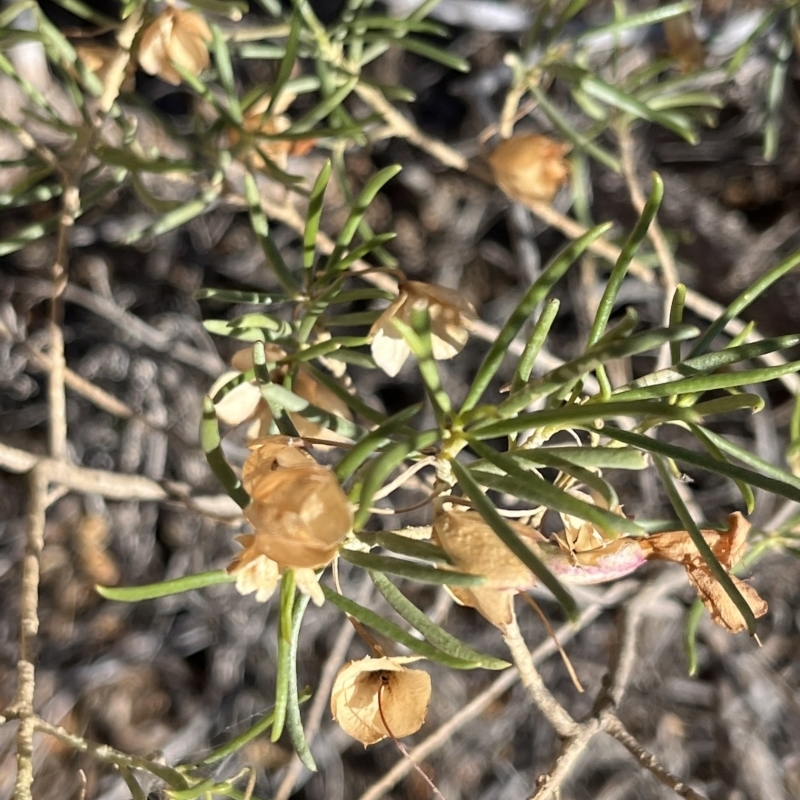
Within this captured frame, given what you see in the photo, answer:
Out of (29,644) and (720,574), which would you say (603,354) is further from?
(29,644)

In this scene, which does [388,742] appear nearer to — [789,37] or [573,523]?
[573,523]

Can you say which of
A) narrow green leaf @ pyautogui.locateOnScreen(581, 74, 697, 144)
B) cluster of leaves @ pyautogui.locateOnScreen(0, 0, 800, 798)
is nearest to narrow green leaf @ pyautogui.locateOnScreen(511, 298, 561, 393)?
cluster of leaves @ pyautogui.locateOnScreen(0, 0, 800, 798)

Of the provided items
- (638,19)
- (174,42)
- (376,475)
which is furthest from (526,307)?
(638,19)

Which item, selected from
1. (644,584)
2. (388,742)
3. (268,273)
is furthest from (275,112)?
(388,742)

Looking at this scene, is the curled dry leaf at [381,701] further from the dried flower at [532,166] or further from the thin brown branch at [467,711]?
the dried flower at [532,166]

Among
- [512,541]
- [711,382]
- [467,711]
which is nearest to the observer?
[512,541]
